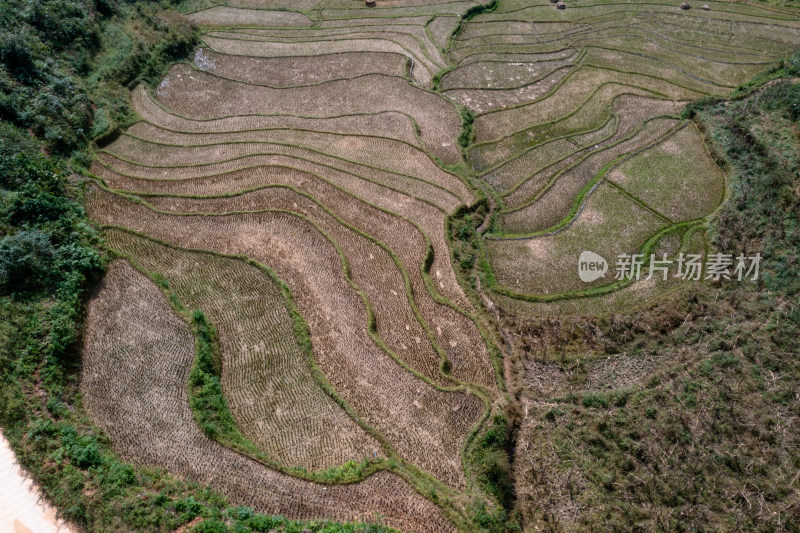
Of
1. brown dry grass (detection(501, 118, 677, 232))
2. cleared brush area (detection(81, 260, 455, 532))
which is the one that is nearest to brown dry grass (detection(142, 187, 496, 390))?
cleared brush area (detection(81, 260, 455, 532))

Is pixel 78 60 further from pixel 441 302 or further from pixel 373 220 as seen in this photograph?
pixel 441 302

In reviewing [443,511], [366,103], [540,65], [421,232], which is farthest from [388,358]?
[540,65]

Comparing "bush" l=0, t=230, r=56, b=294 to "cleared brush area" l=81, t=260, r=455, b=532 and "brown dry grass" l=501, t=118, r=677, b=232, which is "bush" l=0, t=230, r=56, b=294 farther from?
"brown dry grass" l=501, t=118, r=677, b=232

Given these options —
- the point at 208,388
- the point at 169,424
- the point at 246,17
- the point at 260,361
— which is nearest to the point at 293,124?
the point at 260,361

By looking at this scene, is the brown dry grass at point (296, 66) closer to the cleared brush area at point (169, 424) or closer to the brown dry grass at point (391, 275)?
the brown dry grass at point (391, 275)

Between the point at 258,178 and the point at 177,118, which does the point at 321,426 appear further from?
the point at 177,118
